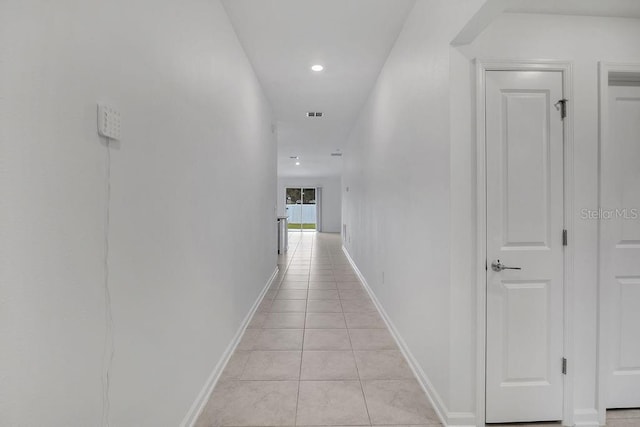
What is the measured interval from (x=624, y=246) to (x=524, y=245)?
71 cm

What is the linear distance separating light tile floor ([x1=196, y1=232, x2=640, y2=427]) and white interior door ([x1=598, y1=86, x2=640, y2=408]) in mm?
264

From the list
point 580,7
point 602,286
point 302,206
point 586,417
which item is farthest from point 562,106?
point 302,206

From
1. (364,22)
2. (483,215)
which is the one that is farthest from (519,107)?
(364,22)

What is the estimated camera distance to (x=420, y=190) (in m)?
2.29

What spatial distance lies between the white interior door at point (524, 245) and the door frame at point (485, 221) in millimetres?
31

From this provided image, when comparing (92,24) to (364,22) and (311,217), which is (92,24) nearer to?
(364,22)

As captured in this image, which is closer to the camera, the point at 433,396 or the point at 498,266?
the point at 498,266

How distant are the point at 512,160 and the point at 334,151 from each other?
271 inches

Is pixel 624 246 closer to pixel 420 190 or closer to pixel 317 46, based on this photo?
pixel 420 190

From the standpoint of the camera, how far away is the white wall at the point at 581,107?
6.04 ft

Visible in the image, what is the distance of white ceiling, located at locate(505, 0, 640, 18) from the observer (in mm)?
1802

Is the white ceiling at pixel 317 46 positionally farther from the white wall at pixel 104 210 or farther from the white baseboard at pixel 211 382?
the white baseboard at pixel 211 382

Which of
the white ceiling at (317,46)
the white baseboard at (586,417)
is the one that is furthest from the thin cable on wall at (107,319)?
the white baseboard at (586,417)

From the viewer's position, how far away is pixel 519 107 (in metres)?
1.83
